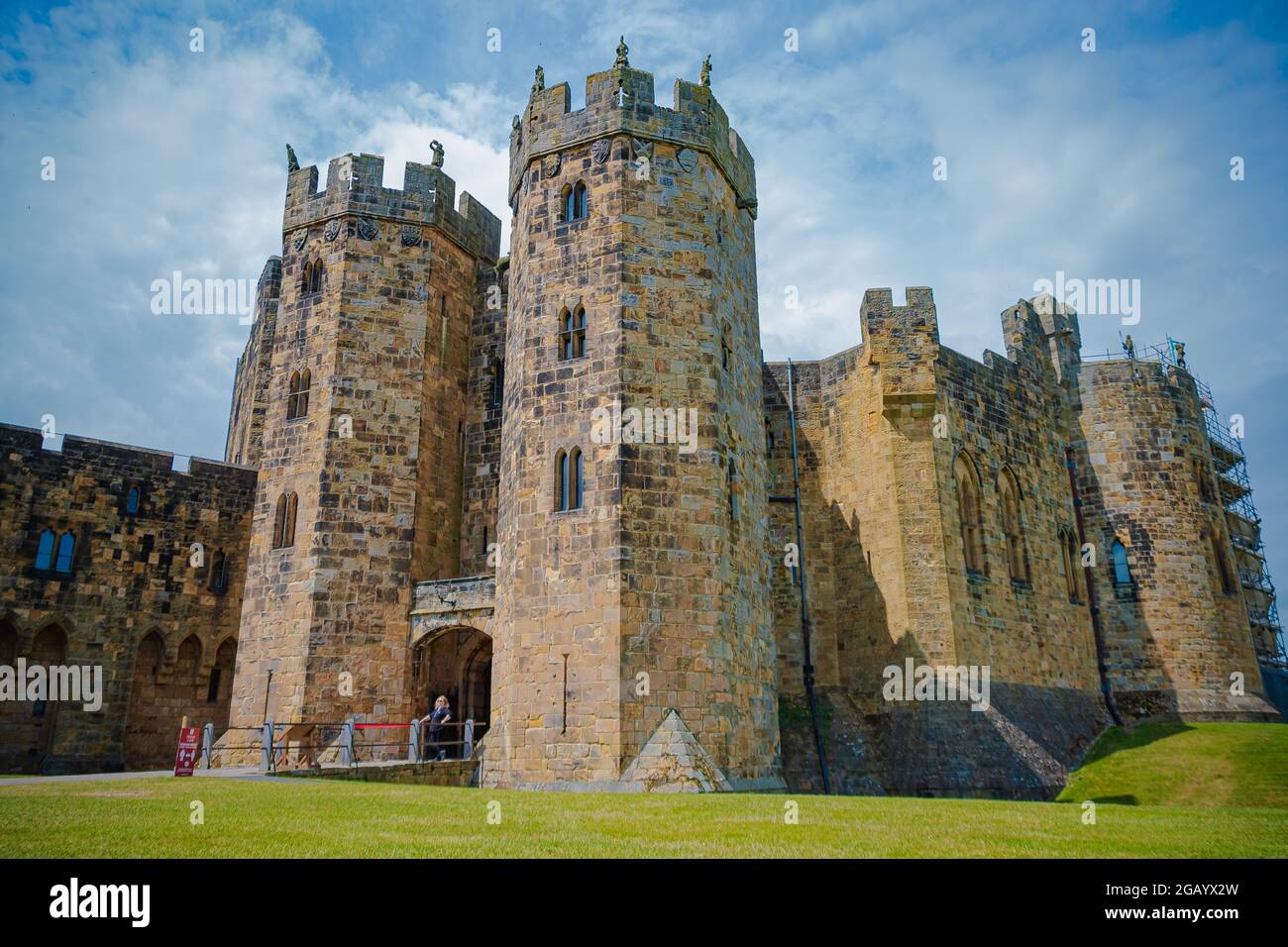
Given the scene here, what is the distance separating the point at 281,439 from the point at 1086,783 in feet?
75.3

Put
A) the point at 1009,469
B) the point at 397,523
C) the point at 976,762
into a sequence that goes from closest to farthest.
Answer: the point at 976,762, the point at 397,523, the point at 1009,469

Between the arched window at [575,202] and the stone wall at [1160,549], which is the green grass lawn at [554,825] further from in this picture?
the stone wall at [1160,549]

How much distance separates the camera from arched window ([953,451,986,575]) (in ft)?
88.5

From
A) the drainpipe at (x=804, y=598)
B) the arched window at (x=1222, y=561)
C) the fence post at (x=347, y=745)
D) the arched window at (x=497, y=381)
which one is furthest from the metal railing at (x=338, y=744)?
the arched window at (x=1222, y=561)

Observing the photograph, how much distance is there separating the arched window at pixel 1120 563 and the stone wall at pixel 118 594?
27516 millimetres

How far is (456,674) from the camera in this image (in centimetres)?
2675

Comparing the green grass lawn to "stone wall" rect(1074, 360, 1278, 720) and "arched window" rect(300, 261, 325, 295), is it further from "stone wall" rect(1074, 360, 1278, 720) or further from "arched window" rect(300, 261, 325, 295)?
"arched window" rect(300, 261, 325, 295)

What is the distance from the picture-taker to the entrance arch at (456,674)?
25.3 meters

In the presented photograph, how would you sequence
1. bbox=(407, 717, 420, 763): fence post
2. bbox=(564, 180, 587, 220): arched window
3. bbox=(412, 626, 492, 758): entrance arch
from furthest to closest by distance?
1. bbox=(412, 626, 492, 758): entrance arch
2. bbox=(564, 180, 587, 220): arched window
3. bbox=(407, 717, 420, 763): fence post

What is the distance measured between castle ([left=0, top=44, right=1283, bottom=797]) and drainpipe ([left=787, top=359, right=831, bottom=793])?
0.09 m

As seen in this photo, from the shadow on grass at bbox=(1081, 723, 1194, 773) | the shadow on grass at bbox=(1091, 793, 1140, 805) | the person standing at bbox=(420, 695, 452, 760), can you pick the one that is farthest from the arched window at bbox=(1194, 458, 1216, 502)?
the person standing at bbox=(420, 695, 452, 760)

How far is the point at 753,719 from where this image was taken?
21.0 meters

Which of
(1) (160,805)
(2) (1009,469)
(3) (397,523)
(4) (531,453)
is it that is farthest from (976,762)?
(1) (160,805)
